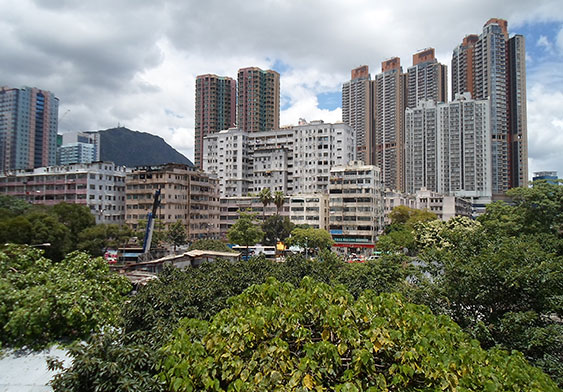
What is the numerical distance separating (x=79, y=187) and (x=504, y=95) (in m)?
112

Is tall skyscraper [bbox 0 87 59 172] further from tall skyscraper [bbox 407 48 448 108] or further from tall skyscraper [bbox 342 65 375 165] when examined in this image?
tall skyscraper [bbox 407 48 448 108]

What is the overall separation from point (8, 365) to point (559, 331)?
1711 centimetres

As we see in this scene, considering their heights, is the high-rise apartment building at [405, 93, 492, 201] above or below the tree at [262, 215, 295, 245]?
above

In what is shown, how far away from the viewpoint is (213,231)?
76.6 meters

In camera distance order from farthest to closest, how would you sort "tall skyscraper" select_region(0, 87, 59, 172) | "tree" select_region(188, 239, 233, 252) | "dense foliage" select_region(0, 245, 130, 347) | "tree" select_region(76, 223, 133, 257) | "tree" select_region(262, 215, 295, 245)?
"tall skyscraper" select_region(0, 87, 59, 172) → "tree" select_region(262, 215, 295, 245) → "tree" select_region(188, 239, 233, 252) → "tree" select_region(76, 223, 133, 257) → "dense foliage" select_region(0, 245, 130, 347)

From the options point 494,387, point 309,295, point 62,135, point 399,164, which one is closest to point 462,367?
point 494,387

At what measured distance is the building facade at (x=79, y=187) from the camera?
66062 millimetres

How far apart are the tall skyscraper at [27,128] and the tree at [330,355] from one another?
153m

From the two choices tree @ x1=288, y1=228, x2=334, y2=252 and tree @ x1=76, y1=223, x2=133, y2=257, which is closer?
tree @ x1=76, y1=223, x2=133, y2=257

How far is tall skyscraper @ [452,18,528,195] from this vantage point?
108688mm

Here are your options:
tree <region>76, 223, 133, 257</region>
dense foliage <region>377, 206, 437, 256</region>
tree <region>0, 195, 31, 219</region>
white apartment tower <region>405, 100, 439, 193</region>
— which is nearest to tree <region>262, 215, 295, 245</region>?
dense foliage <region>377, 206, 437, 256</region>

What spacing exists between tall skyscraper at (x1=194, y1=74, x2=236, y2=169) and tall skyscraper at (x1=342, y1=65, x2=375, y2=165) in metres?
42.9

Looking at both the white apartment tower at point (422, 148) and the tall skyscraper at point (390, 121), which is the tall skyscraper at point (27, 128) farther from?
the white apartment tower at point (422, 148)

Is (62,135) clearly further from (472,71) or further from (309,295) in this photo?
(309,295)
